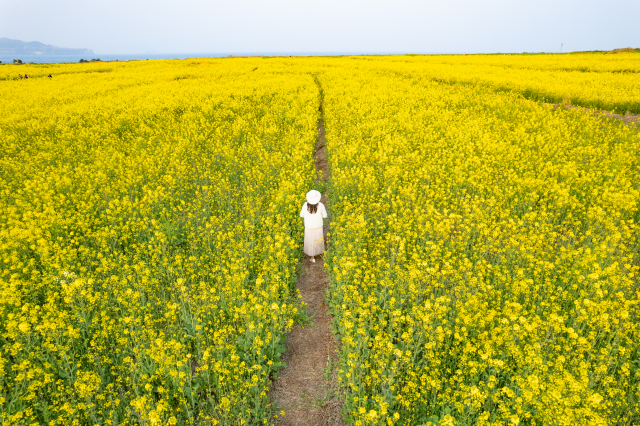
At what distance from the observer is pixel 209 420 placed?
13.1 ft

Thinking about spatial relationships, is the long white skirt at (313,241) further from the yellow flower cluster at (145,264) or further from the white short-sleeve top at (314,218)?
the yellow flower cluster at (145,264)

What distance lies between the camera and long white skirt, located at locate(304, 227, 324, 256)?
758cm

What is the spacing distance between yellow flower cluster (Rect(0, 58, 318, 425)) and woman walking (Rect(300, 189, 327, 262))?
42cm

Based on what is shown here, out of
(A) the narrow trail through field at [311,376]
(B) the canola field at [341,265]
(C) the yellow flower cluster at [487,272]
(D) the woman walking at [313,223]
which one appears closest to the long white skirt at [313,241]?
(D) the woman walking at [313,223]

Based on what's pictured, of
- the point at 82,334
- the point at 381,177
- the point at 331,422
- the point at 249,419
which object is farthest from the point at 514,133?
the point at 82,334

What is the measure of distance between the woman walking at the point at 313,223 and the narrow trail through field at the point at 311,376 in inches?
49.0

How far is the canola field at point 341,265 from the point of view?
383cm

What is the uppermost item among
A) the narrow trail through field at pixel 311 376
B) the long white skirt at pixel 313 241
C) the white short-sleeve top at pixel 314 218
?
the white short-sleeve top at pixel 314 218

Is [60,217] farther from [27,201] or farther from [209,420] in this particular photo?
[209,420]

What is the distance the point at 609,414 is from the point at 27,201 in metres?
13.1

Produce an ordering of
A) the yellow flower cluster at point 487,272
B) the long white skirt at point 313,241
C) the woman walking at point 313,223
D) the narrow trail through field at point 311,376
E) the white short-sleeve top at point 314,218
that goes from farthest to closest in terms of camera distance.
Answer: the long white skirt at point 313,241 → the white short-sleeve top at point 314,218 → the woman walking at point 313,223 → the narrow trail through field at point 311,376 → the yellow flower cluster at point 487,272

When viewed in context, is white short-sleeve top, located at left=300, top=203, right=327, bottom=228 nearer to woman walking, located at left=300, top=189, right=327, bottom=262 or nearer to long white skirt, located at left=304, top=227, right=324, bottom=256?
woman walking, located at left=300, top=189, right=327, bottom=262

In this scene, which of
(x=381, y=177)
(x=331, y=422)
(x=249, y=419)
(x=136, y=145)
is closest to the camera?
(x=249, y=419)

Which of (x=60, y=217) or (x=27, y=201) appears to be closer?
(x=60, y=217)
